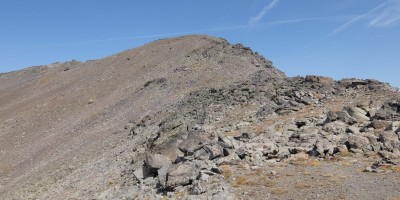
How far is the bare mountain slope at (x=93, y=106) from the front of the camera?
32.2 metres

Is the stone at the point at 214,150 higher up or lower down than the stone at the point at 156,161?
higher up

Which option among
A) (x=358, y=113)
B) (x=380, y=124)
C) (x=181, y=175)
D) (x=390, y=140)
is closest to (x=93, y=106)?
(x=181, y=175)

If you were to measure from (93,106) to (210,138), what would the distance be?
31.8m

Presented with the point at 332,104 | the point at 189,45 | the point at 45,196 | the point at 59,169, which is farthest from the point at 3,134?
the point at 332,104

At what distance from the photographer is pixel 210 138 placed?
81.9 ft

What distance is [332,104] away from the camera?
30.3 meters

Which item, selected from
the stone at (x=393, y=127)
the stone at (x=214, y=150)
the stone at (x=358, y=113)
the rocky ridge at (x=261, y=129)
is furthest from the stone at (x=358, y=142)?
the stone at (x=214, y=150)

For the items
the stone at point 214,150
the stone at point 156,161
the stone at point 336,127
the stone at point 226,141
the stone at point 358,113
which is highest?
the stone at point 358,113

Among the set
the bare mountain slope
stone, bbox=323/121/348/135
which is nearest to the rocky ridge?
stone, bbox=323/121/348/135

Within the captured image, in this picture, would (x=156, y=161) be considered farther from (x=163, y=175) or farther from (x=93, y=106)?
(x=93, y=106)

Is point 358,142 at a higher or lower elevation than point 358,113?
lower

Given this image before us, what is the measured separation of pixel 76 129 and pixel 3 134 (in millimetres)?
13302

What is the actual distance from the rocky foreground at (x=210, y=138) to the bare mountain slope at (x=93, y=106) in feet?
0.72

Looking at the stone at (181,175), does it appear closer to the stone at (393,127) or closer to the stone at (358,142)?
the stone at (358,142)
